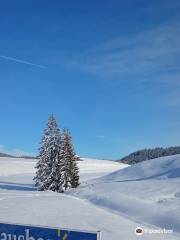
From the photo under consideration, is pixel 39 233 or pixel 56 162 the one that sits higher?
pixel 56 162

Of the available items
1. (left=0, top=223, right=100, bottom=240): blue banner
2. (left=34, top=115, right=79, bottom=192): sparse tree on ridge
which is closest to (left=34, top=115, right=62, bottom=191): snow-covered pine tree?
(left=34, top=115, right=79, bottom=192): sparse tree on ridge

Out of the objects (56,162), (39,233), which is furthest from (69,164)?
(39,233)

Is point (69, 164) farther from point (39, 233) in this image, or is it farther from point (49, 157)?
point (39, 233)

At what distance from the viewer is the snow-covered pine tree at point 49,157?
53.6m

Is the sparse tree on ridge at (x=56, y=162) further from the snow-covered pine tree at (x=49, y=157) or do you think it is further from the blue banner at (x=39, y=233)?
the blue banner at (x=39, y=233)

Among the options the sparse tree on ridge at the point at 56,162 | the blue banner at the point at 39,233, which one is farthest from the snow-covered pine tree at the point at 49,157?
the blue banner at the point at 39,233

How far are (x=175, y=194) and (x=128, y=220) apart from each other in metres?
5.70

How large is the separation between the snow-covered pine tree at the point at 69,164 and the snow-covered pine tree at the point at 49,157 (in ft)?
2.69

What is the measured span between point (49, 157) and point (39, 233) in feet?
159

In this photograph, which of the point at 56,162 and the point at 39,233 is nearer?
the point at 39,233

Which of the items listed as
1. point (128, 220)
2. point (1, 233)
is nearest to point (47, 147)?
point (128, 220)

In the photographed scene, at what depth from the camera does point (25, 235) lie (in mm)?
6480

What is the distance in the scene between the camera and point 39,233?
6324 millimetres

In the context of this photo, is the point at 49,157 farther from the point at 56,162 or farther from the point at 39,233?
the point at 39,233
